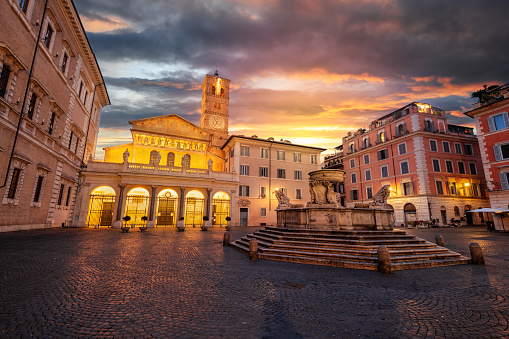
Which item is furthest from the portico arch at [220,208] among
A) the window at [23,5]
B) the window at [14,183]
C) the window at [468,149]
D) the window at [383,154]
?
the window at [468,149]

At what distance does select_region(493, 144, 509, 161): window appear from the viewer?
21.6 m

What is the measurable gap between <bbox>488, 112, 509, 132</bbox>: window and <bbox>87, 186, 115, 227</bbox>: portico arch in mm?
40650

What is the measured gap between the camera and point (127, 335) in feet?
10.1

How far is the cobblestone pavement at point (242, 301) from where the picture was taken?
3303 mm

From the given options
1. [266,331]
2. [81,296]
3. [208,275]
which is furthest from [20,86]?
[266,331]

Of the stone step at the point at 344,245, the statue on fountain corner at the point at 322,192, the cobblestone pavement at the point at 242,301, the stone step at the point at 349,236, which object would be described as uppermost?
the statue on fountain corner at the point at 322,192

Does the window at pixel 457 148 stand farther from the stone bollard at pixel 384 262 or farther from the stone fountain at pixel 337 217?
the stone bollard at pixel 384 262

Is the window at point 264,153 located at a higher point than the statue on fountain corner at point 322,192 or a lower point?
higher

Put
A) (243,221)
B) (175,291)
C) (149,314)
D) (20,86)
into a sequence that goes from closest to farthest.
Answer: (149,314)
(175,291)
(20,86)
(243,221)

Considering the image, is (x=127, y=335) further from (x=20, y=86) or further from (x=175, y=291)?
(x=20, y=86)

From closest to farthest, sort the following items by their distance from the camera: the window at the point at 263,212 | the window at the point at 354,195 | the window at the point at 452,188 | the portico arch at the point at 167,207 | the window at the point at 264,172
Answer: the portico arch at the point at 167,207
the window at the point at 452,188
the window at the point at 263,212
the window at the point at 264,172
the window at the point at 354,195

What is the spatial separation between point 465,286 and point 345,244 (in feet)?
11.9

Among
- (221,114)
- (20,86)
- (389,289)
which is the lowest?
(389,289)

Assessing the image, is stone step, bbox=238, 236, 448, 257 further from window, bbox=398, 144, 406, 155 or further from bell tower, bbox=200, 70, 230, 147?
bell tower, bbox=200, 70, 230, 147
